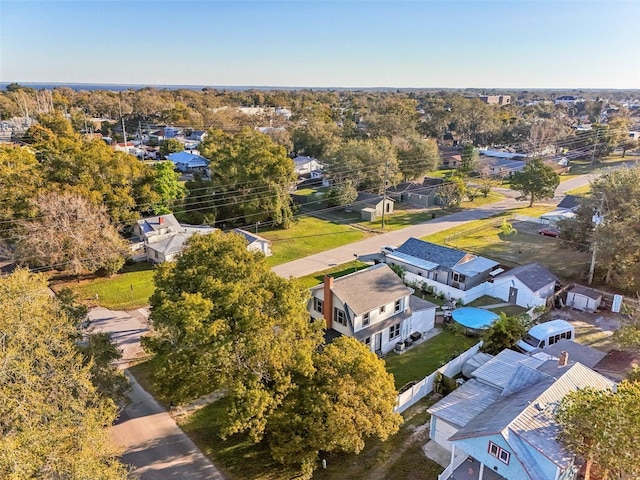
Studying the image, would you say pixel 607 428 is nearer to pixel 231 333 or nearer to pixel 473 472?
pixel 473 472

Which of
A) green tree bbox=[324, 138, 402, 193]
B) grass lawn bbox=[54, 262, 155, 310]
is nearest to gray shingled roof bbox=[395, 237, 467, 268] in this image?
green tree bbox=[324, 138, 402, 193]

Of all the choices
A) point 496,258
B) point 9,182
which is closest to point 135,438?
point 9,182

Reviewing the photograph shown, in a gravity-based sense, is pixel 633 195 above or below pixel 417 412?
above

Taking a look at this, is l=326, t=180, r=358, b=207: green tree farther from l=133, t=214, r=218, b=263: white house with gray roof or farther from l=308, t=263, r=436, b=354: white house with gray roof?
l=308, t=263, r=436, b=354: white house with gray roof

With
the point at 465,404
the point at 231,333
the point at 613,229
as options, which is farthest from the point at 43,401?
the point at 613,229

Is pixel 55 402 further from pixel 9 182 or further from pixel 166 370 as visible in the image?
pixel 9 182

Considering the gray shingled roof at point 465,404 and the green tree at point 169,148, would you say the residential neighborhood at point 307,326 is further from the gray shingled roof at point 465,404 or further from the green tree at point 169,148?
the green tree at point 169,148

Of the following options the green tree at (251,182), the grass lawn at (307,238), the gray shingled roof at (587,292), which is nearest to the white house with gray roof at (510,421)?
the gray shingled roof at (587,292)
